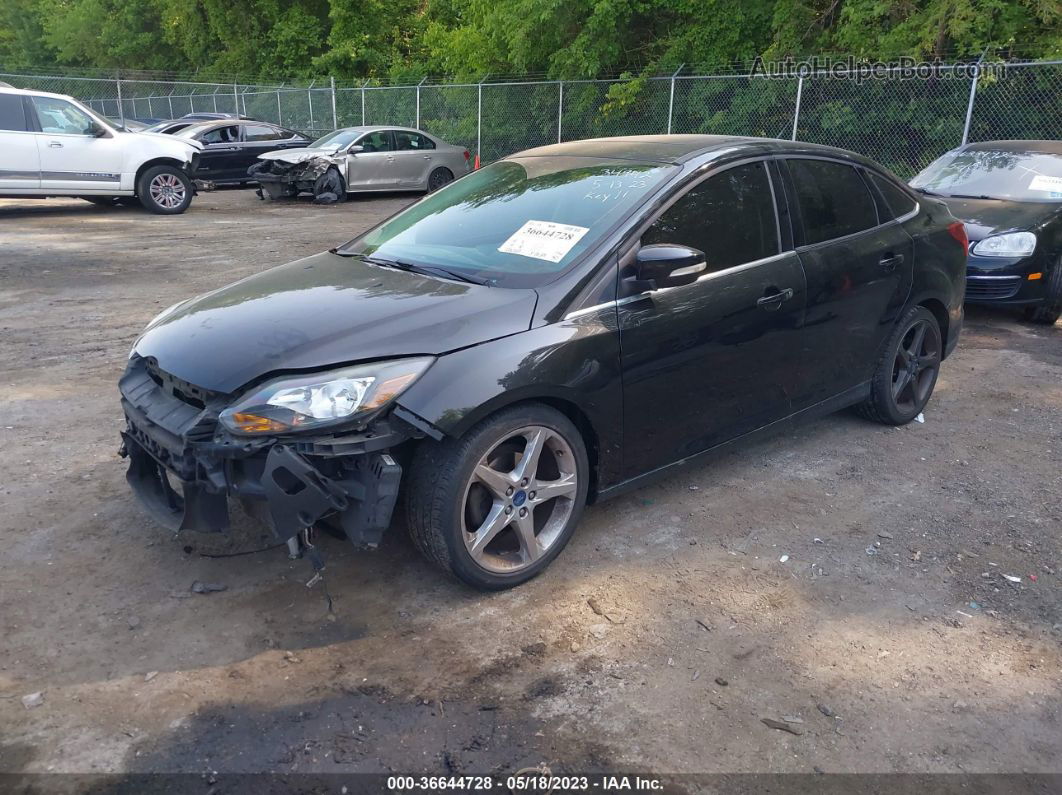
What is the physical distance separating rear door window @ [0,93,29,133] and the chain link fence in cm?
1034

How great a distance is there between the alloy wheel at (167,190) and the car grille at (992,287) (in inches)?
479

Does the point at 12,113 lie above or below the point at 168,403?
above

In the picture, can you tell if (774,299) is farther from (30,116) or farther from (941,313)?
(30,116)

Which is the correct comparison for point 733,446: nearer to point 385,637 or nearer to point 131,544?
point 385,637

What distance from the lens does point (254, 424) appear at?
9.94 feet

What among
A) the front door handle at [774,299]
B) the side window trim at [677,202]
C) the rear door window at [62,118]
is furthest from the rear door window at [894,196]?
the rear door window at [62,118]

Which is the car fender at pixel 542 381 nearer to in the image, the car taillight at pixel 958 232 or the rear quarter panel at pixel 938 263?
the rear quarter panel at pixel 938 263

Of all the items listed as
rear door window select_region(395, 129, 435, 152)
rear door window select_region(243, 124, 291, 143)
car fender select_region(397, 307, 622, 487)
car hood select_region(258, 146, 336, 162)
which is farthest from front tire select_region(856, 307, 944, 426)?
rear door window select_region(243, 124, 291, 143)

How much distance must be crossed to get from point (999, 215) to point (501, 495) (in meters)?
6.43

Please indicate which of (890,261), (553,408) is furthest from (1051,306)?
(553,408)

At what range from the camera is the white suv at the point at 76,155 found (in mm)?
12859

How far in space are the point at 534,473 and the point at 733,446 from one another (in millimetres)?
1262

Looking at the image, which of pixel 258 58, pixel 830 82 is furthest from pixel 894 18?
pixel 258 58

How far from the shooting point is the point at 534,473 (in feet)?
11.3
